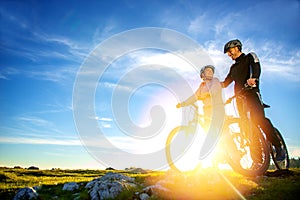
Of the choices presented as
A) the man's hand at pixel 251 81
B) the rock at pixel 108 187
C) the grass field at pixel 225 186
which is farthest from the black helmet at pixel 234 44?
the rock at pixel 108 187

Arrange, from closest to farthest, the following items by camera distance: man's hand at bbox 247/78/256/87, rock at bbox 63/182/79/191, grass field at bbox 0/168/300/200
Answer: grass field at bbox 0/168/300/200 → man's hand at bbox 247/78/256/87 → rock at bbox 63/182/79/191

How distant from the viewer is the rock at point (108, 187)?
1070 cm

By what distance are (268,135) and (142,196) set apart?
17.3 feet

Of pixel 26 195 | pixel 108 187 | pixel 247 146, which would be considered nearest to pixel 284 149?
pixel 247 146

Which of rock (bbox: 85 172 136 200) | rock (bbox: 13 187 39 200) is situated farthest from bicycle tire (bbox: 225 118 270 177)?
rock (bbox: 13 187 39 200)

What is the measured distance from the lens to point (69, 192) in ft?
41.6

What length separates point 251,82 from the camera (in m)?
9.21

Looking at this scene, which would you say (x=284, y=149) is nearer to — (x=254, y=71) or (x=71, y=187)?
(x=254, y=71)

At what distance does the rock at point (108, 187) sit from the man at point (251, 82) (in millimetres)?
5958

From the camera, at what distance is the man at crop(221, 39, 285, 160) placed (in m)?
9.39

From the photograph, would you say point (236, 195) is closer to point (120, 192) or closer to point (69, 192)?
point (120, 192)

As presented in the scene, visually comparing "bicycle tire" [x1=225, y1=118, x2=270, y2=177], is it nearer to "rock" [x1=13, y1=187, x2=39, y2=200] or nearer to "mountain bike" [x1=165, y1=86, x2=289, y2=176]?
"mountain bike" [x1=165, y1=86, x2=289, y2=176]

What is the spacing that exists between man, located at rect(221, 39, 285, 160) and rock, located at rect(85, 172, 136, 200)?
19.5 feet

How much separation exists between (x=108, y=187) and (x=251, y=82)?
7.27m
